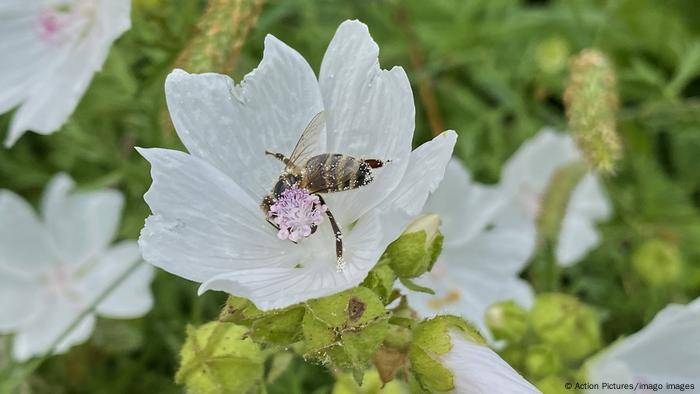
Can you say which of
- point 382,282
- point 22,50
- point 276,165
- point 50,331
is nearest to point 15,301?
point 50,331

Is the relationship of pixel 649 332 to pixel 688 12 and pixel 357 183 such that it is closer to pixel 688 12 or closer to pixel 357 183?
pixel 357 183

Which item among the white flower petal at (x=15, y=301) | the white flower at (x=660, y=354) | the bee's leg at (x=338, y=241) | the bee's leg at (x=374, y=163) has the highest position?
the bee's leg at (x=374, y=163)

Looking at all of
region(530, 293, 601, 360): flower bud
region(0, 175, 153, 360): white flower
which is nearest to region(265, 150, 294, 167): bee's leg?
region(530, 293, 601, 360): flower bud

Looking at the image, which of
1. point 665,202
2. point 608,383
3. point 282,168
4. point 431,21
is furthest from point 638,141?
point 282,168

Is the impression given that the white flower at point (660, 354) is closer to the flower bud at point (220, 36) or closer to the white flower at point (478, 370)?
the white flower at point (478, 370)

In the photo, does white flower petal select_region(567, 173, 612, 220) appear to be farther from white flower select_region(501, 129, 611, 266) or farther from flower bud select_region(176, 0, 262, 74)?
flower bud select_region(176, 0, 262, 74)

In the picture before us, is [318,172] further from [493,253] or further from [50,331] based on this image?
[50,331]

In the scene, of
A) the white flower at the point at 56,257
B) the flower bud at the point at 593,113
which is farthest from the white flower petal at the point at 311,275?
the white flower at the point at 56,257
